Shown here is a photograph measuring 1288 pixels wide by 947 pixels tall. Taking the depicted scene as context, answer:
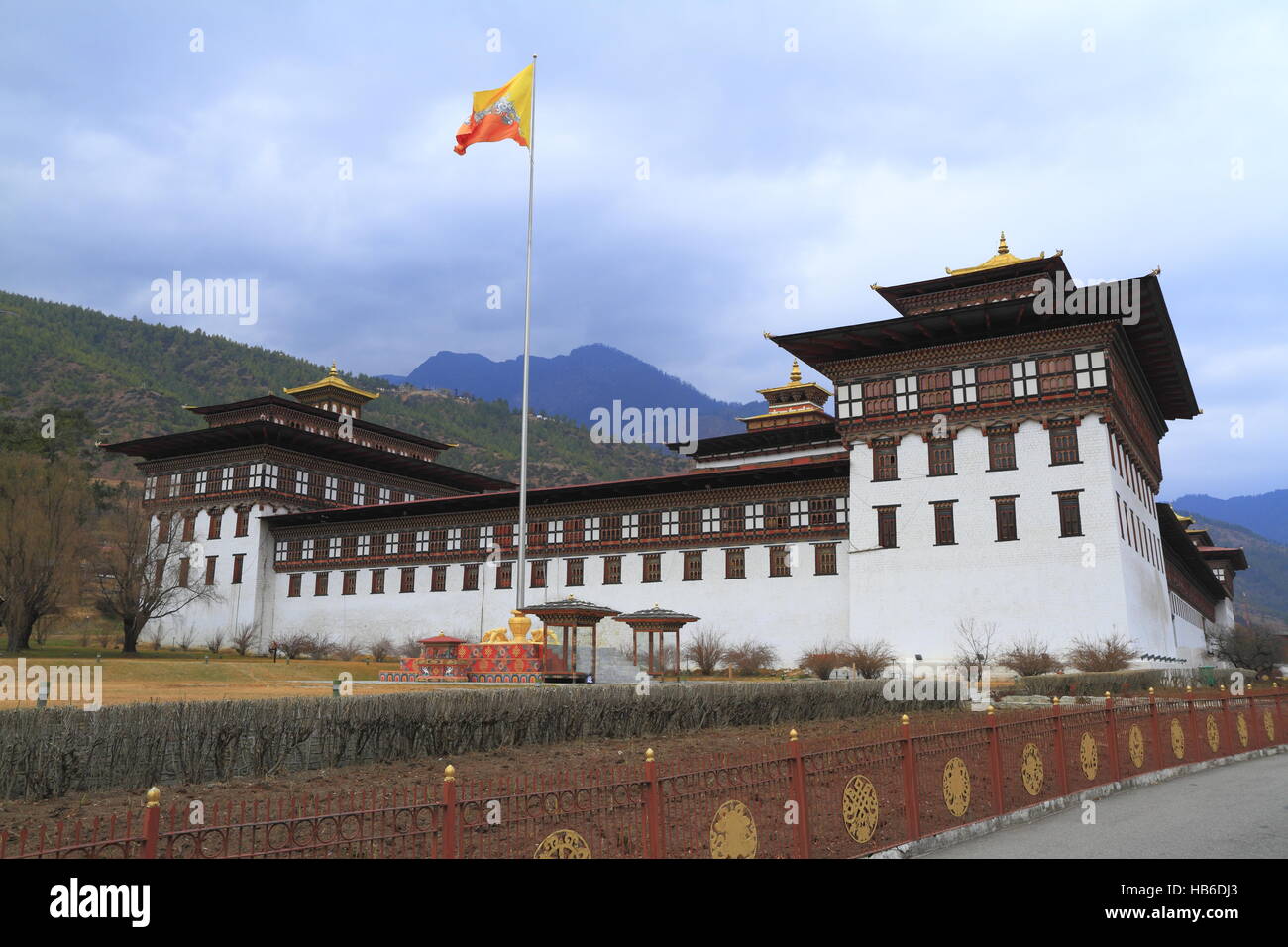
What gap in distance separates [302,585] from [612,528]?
1996cm

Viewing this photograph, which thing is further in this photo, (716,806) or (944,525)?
(944,525)

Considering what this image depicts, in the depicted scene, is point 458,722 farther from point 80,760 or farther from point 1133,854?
point 1133,854

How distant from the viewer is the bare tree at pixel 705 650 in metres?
40.8

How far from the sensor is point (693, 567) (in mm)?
→ 45188

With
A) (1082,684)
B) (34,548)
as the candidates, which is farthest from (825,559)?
(34,548)

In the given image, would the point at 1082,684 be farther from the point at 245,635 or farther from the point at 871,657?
the point at 245,635

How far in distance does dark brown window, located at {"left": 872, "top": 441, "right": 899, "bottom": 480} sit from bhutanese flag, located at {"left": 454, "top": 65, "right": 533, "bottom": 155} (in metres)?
17.8

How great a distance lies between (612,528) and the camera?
157ft

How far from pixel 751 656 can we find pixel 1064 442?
14.5 meters

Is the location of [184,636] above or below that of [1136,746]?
above

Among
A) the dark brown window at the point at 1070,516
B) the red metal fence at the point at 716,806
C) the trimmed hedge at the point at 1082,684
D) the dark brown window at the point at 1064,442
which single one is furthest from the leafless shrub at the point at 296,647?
the red metal fence at the point at 716,806

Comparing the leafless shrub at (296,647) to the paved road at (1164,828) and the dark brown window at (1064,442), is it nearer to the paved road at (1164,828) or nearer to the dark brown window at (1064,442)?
the dark brown window at (1064,442)

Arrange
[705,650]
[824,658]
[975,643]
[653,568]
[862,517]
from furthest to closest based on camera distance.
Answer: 1. [653,568]
2. [705,650]
3. [862,517]
4. [975,643]
5. [824,658]
